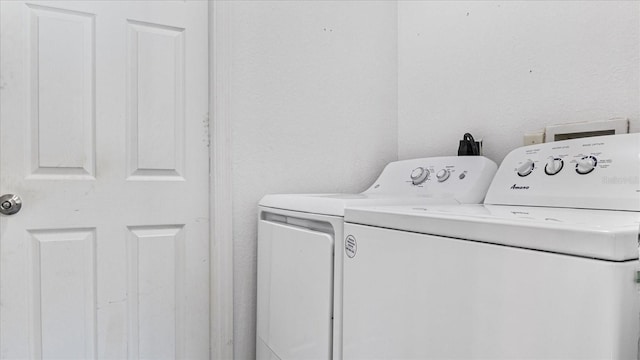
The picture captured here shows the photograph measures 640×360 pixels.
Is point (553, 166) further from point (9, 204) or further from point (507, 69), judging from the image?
point (9, 204)

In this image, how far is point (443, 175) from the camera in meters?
1.30

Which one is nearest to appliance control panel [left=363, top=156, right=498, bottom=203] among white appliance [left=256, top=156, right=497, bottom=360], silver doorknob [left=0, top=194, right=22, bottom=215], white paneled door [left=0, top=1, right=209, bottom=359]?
white appliance [left=256, top=156, right=497, bottom=360]

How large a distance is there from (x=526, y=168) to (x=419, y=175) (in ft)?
1.24

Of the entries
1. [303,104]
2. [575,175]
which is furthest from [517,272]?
[303,104]

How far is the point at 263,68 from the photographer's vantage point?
1447 millimetres

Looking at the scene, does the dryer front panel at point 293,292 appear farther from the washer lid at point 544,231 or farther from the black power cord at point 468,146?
the black power cord at point 468,146

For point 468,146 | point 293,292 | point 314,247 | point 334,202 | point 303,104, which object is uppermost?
point 303,104

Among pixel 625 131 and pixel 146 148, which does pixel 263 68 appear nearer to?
pixel 146 148

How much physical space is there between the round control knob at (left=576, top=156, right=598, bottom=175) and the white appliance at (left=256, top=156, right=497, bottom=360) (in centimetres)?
27

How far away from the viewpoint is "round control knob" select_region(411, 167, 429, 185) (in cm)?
137

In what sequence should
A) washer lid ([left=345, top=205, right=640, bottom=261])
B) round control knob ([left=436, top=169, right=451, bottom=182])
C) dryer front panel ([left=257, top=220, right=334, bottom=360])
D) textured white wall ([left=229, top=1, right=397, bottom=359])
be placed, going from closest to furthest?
washer lid ([left=345, top=205, right=640, bottom=261])
dryer front panel ([left=257, top=220, right=334, bottom=360])
round control knob ([left=436, top=169, right=451, bottom=182])
textured white wall ([left=229, top=1, right=397, bottom=359])

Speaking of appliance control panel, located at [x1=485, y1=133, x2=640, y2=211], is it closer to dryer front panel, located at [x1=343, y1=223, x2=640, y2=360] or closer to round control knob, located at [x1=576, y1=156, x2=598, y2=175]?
round control knob, located at [x1=576, y1=156, x2=598, y2=175]

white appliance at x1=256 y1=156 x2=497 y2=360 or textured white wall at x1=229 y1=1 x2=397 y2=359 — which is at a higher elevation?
textured white wall at x1=229 y1=1 x2=397 y2=359

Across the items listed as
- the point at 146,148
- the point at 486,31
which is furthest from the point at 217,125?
the point at 486,31
